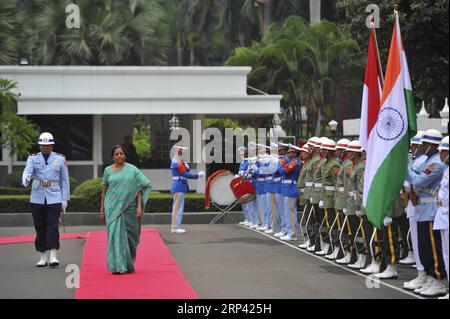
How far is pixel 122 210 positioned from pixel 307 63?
25891 mm

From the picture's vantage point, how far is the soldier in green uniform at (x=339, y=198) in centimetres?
1678

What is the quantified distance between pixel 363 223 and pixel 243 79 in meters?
18.0

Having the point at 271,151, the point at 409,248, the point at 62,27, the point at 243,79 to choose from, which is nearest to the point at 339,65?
the point at 243,79

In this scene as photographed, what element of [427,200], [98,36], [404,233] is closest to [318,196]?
[404,233]

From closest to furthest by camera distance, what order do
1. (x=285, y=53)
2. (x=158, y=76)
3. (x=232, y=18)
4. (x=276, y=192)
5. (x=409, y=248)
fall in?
(x=409, y=248) → (x=276, y=192) → (x=158, y=76) → (x=285, y=53) → (x=232, y=18)

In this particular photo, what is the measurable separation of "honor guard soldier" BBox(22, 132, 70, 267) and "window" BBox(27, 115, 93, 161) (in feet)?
55.0

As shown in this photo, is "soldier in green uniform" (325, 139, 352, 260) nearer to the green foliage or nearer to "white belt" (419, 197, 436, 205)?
"white belt" (419, 197, 436, 205)

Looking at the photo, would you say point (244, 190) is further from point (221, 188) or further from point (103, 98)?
point (103, 98)

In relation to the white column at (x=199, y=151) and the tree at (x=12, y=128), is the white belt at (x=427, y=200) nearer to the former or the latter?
the tree at (x=12, y=128)

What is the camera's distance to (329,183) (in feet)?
58.3

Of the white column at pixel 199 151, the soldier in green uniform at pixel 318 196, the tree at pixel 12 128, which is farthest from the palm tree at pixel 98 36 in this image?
the soldier in green uniform at pixel 318 196

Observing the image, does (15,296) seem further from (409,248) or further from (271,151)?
(271,151)

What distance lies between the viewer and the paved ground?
13508 millimetres

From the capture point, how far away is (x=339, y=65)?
40.8 m
